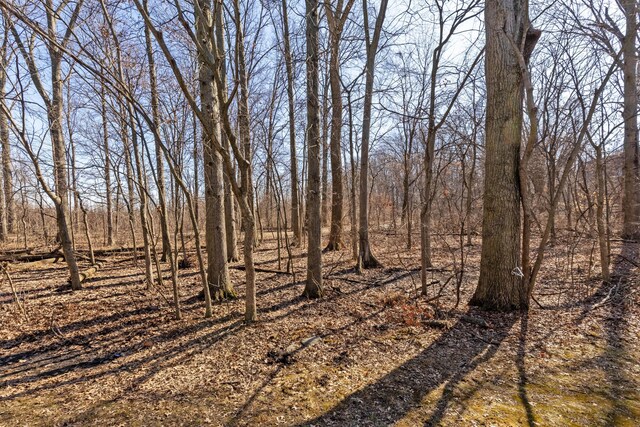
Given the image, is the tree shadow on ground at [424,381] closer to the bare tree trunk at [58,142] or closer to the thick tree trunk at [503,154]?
the thick tree trunk at [503,154]

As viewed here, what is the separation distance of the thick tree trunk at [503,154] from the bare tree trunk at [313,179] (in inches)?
102

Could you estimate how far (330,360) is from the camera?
3396mm

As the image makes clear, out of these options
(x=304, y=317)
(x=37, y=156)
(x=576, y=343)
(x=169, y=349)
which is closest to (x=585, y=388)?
(x=576, y=343)

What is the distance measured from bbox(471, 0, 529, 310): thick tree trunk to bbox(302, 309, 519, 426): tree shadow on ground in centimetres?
73

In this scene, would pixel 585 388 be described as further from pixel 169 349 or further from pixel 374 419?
pixel 169 349

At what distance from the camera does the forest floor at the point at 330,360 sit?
8.30 feet

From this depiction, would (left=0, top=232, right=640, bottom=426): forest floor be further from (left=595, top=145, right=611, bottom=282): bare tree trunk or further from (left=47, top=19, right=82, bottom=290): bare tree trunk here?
(left=47, top=19, right=82, bottom=290): bare tree trunk

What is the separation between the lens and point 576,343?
3629 mm

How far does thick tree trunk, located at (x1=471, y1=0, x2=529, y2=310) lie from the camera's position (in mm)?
4324

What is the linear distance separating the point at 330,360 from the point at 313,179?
293 cm

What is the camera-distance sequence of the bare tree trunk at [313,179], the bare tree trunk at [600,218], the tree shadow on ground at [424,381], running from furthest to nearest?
the bare tree trunk at [600,218], the bare tree trunk at [313,179], the tree shadow on ground at [424,381]

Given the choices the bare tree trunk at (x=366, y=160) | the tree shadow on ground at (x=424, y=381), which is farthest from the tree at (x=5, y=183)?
the tree shadow on ground at (x=424, y=381)

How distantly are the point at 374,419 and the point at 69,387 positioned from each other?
2.89 m

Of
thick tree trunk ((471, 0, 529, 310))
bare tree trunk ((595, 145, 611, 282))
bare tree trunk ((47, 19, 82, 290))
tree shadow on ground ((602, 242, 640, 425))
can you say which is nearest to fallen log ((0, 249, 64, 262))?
bare tree trunk ((47, 19, 82, 290))
